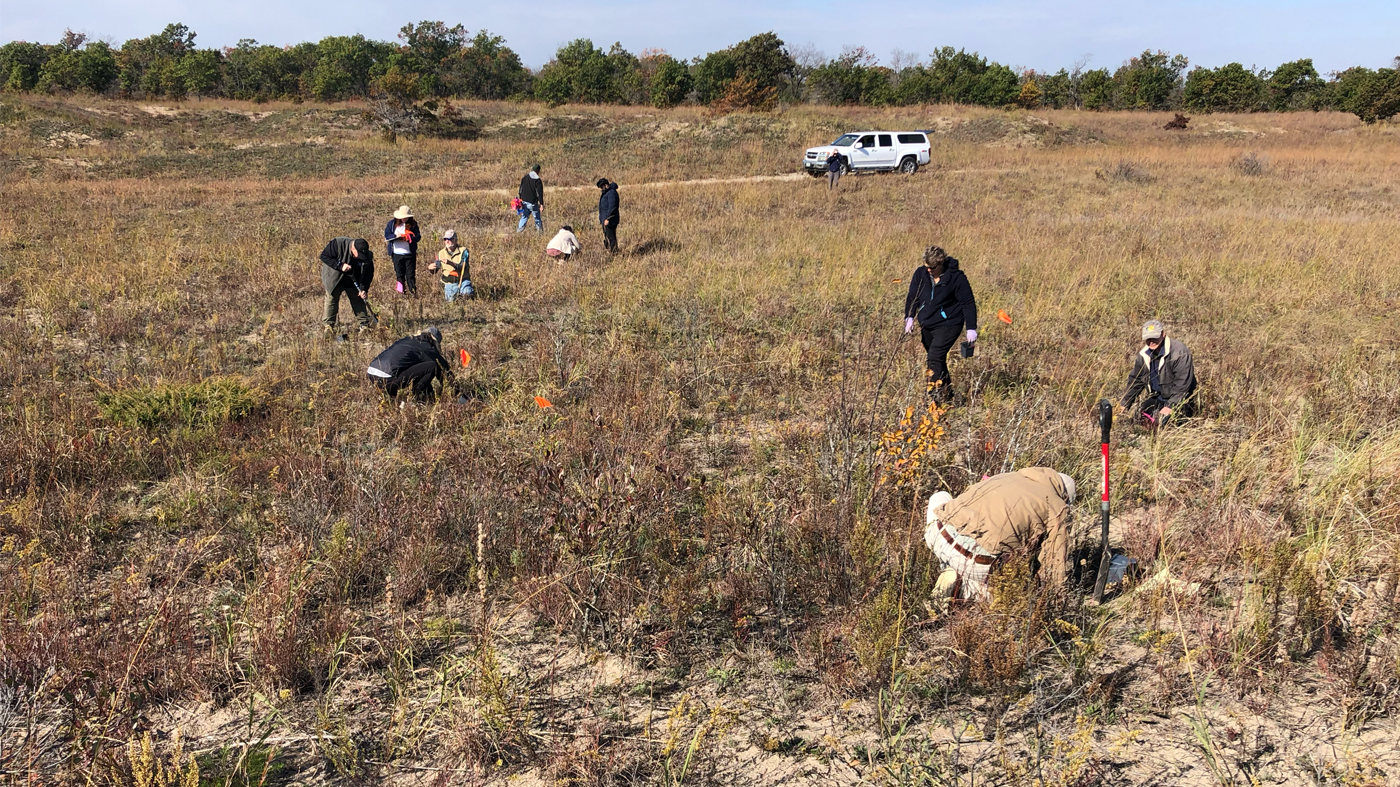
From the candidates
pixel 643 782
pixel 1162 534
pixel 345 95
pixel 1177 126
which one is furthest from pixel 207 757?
pixel 345 95

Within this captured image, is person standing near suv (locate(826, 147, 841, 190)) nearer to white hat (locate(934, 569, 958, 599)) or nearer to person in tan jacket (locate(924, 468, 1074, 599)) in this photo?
person in tan jacket (locate(924, 468, 1074, 599))

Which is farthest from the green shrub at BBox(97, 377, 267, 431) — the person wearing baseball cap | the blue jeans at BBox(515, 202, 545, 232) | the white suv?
the white suv

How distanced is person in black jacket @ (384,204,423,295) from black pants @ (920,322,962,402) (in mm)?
6452

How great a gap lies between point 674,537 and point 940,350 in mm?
3201

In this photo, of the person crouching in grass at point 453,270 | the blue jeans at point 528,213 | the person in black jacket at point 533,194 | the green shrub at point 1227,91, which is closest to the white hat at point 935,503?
the person crouching in grass at point 453,270

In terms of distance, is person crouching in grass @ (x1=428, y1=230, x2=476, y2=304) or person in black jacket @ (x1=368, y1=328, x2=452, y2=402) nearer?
person in black jacket @ (x1=368, y1=328, x2=452, y2=402)

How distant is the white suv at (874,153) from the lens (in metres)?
23.8

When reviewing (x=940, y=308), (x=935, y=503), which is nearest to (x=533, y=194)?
(x=940, y=308)

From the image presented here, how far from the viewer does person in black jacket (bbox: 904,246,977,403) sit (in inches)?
240

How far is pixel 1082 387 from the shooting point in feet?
21.4

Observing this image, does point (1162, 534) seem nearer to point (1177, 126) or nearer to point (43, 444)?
point (43, 444)

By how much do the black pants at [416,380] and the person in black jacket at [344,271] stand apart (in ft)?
7.74

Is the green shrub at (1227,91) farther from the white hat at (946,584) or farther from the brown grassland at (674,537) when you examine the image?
the white hat at (946,584)

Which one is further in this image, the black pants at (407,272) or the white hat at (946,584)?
the black pants at (407,272)
